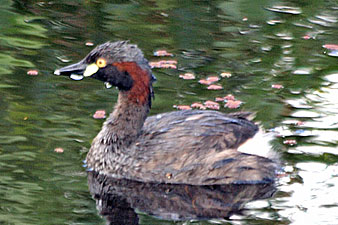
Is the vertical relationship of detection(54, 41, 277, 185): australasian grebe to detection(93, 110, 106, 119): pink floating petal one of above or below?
above

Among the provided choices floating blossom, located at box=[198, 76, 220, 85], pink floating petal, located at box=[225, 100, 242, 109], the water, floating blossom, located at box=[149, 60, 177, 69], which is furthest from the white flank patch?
floating blossom, located at box=[149, 60, 177, 69]

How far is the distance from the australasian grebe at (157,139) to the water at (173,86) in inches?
13.0

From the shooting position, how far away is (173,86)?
35.4 feet

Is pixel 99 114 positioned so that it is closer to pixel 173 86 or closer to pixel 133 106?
pixel 133 106

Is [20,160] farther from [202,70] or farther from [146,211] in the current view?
[202,70]

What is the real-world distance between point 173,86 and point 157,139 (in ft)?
6.37

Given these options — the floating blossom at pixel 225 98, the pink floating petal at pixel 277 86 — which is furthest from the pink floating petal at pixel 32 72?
the pink floating petal at pixel 277 86

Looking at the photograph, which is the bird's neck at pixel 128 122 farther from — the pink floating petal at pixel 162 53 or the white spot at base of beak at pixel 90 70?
A: the pink floating petal at pixel 162 53

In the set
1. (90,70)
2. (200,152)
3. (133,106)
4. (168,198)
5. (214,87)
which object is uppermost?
(90,70)

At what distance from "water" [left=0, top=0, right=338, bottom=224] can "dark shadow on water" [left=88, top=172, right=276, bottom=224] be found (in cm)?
13

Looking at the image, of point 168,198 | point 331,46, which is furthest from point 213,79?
point 168,198

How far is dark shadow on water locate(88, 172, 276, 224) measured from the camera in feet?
26.1

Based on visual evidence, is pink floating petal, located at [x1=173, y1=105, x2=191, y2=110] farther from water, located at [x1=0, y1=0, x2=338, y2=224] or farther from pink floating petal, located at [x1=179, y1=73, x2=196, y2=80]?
pink floating petal, located at [x1=179, y1=73, x2=196, y2=80]

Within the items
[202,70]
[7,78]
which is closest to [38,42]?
[7,78]
